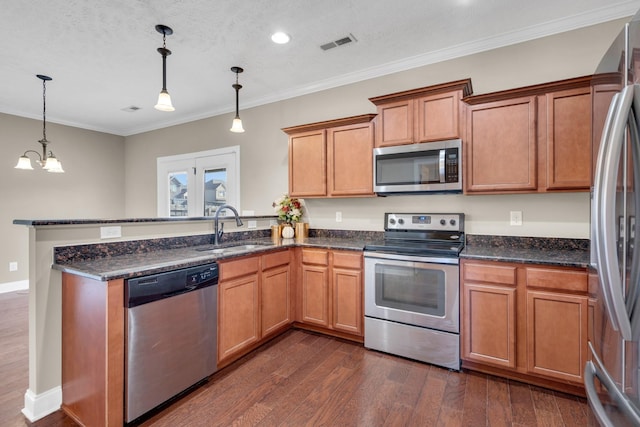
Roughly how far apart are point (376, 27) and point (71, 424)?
11.6ft

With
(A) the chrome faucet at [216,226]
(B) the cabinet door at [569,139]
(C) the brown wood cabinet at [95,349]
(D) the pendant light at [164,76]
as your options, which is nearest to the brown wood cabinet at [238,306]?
(A) the chrome faucet at [216,226]

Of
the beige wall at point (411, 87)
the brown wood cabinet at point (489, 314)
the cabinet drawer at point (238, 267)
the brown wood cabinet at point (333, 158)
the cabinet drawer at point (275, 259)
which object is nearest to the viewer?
the brown wood cabinet at point (489, 314)

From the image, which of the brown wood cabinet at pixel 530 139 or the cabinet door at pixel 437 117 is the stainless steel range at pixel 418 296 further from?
the cabinet door at pixel 437 117

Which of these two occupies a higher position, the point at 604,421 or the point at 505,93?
the point at 505,93

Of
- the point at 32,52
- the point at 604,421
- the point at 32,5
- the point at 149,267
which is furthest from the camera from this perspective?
the point at 32,52

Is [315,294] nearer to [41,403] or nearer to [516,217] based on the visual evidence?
[516,217]

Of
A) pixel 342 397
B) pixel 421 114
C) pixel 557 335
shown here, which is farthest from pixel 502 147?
pixel 342 397

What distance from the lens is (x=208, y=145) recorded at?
4906 millimetres

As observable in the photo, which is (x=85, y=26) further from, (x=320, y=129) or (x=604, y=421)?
(x=604, y=421)

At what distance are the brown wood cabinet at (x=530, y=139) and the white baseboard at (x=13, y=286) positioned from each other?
247 inches

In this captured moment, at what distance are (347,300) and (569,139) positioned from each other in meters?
2.16

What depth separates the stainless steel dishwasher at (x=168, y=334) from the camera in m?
1.76

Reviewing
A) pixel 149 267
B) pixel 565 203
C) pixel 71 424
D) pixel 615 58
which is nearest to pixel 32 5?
pixel 149 267

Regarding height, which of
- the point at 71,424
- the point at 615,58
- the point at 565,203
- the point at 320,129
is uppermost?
the point at 320,129
